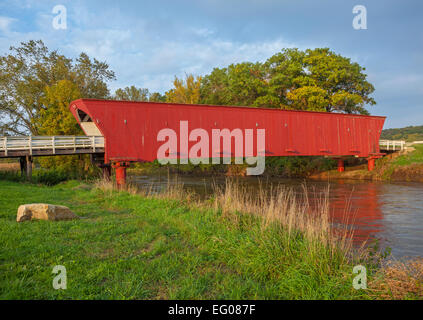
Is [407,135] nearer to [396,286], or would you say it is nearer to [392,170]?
[392,170]

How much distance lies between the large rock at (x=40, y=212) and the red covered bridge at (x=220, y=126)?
8658mm

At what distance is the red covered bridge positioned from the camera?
14750 millimetres

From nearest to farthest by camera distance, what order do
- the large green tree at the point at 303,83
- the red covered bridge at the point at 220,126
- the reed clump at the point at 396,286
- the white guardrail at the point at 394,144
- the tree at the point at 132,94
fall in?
the reed clump at the point at 396,286 → the red covered bridge at the point at 220,126 → the white guardrail at the point at 394,144 → the large green tree at the point at 303,83 → the tree at the point at 132,94

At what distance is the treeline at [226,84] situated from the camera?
2145cm

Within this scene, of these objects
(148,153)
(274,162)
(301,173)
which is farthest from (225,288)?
(274,162)

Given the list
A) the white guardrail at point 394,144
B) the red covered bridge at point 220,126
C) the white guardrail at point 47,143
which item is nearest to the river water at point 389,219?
the red covered bridge at point 220,126

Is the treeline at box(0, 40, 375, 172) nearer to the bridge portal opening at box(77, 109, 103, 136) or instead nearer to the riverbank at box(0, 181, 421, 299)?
the bridge portal opening at box(77, 109, 103, 136)

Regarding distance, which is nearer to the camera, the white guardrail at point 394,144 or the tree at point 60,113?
the tree at point 60,113

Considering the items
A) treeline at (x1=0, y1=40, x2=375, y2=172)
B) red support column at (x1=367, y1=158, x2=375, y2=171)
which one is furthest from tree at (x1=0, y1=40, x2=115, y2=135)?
red support column at (x1=367, y1=158, x2=375, y2=171)

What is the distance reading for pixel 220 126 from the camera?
16766 millimetres

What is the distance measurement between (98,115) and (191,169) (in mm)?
19678

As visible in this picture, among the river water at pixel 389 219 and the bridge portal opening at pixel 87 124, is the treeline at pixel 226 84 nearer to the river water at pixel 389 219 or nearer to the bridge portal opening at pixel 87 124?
the bridge portal opening at pixel 87 124

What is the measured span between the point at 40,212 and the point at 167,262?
382 centimetres

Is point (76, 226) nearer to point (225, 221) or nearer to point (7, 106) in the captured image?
point (225, 221)
